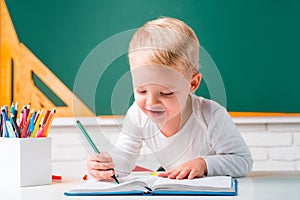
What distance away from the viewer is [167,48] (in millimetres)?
1164

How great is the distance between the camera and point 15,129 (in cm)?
116

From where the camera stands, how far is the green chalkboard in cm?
205

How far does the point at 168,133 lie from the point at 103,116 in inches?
28.0

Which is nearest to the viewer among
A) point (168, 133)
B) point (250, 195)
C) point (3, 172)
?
point (250, 195)

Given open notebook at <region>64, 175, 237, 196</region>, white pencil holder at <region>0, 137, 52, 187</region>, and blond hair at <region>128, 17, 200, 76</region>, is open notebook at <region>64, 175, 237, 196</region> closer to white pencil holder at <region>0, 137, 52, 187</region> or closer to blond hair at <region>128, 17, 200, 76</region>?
white pencil holder at <region>0, 137, 52, 187</region>

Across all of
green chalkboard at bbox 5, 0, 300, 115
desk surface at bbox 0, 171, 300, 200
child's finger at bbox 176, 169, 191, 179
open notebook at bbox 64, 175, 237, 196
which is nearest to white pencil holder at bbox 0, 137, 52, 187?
desk surface at bbox 0, 171, 300, 200

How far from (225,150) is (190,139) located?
0.10m

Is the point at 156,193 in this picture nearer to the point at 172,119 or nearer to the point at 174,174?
the point at 174,174

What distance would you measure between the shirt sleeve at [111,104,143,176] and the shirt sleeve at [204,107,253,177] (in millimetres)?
173

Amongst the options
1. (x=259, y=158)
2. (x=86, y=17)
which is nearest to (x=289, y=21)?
(x=259, y=158)

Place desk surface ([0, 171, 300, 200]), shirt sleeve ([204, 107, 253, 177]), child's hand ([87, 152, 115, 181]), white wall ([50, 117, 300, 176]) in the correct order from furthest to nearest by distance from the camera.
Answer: white wall ([50, 117, 300, 176]), shirt sleeve ([204, 107, 253, 177]), child's hand ([87, 152, 115, 181]), desk surface ([0, 171, 300, 200])

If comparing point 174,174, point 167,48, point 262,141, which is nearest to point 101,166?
point 174,174

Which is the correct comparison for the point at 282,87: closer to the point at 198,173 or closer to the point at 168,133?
the point at 168,133

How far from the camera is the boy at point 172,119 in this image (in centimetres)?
116
